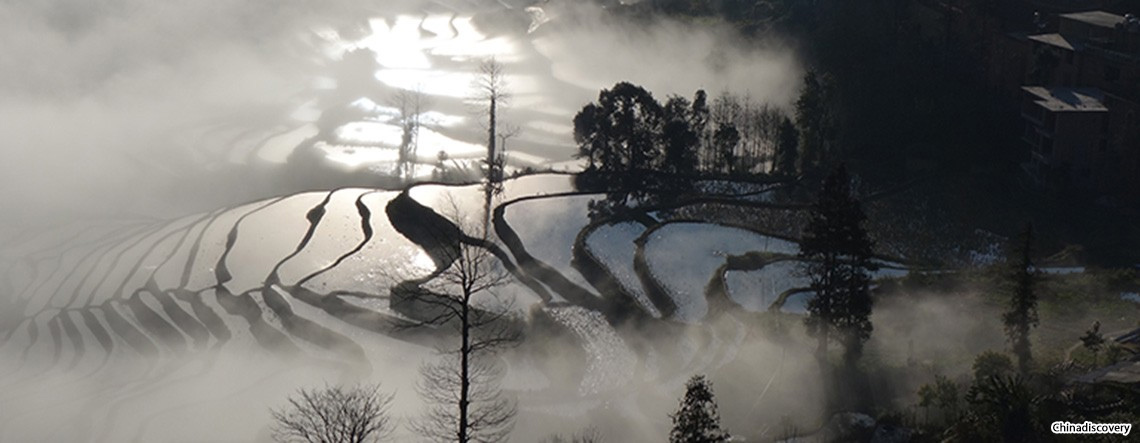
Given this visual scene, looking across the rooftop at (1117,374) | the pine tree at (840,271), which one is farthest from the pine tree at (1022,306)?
the pine tree at (840,271)

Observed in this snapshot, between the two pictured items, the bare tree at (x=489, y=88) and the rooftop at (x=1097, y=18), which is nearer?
the rooftop at (x=1097, y=18)

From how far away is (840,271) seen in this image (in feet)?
97.1

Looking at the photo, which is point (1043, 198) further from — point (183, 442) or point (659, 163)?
point (183, 442)

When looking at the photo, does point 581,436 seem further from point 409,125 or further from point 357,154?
point 409,125

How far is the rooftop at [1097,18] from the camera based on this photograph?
43.4 meters

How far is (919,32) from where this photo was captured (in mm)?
55625

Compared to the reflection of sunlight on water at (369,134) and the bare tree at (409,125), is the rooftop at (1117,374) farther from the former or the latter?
the reflection of sunlight on water at (369,134)

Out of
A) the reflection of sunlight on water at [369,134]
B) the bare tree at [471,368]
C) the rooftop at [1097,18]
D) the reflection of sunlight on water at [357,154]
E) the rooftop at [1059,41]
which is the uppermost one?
the rooftop at [1097,18]

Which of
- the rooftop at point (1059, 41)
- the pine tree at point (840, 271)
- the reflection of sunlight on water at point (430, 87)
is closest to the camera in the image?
the pine tree at point (840, 271)

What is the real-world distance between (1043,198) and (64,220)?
1713 inches

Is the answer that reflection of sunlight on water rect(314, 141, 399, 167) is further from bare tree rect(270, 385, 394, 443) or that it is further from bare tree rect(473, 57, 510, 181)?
bare tree rect(270, 385, 394, 443)

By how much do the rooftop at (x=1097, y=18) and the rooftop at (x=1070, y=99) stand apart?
2.95 m

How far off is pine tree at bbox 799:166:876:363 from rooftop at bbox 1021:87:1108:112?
16971 millimetres

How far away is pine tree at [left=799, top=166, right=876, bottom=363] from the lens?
2881 cm
